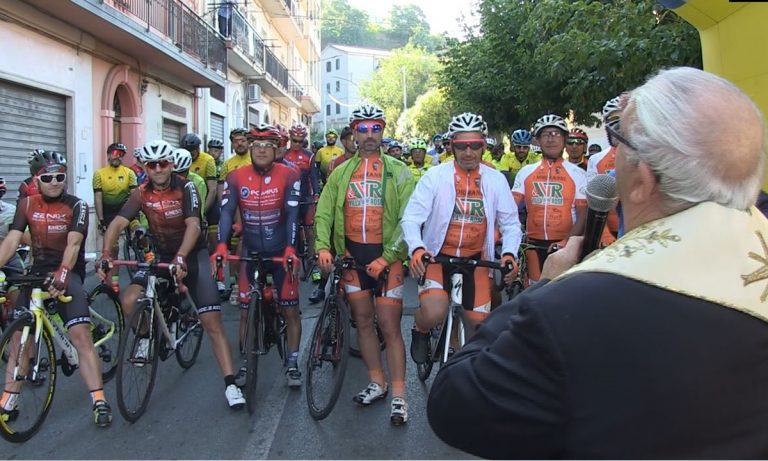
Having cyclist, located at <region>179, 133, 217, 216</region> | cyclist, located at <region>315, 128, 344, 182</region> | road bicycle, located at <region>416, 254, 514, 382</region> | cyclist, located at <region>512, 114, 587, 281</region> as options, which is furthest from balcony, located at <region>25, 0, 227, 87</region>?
road bicycle, located at <region>416, 254, 514, 382</region>

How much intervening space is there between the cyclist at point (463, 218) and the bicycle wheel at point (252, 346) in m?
1.21

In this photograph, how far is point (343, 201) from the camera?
4.90 metres

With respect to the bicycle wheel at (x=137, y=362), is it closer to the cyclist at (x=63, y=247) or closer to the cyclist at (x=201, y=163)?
the cyclist at (x=63, y=247)

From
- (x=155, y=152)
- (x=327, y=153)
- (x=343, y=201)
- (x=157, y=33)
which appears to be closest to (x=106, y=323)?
(x=155, y=152)

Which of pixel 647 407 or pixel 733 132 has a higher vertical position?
pixel 733 132

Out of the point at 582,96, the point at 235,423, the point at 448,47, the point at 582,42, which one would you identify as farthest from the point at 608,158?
the point at 448,47

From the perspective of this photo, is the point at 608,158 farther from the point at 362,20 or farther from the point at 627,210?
the point at 362,20

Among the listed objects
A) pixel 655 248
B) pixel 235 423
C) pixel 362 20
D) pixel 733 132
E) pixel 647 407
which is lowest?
pixel 235 423

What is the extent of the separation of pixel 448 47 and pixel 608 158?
18915 millimetres

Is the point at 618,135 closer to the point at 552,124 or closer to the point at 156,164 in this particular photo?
the point at 156,164

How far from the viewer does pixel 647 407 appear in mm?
1158

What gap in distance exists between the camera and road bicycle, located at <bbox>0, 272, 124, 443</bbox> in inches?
166

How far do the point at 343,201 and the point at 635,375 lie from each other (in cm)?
385

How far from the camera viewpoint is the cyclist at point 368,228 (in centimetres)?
472
